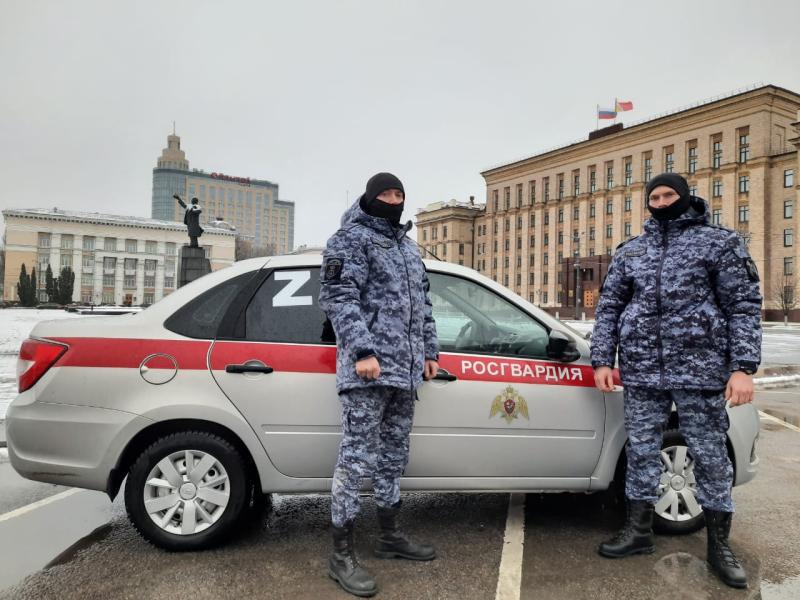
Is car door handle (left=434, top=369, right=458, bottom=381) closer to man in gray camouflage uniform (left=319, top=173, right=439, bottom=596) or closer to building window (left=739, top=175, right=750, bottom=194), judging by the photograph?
man in gray camouflage uniform (left=319, top=173, right=439, bottom=596)

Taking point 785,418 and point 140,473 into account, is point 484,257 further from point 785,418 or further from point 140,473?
point 140,473

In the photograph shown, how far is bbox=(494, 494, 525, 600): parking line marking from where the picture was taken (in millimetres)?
2848

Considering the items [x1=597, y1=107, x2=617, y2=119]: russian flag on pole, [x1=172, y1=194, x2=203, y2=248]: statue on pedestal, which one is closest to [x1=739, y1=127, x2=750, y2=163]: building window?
[x1=597, y1=107, x2=617, y2=119]: russian flag on pole

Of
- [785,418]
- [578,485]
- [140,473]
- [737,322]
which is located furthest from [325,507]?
[785,418]

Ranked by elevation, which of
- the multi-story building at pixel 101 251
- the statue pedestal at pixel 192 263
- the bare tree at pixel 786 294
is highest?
the multi-story building at pixel 101 251

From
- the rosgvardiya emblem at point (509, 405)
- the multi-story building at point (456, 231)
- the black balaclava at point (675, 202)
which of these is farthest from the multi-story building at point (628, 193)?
the rosgvardiya emblem at point (509, 405)

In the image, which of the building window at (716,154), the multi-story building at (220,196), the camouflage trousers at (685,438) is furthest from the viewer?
the multi-story building at (220,196)

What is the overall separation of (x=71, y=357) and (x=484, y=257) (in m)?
86.6

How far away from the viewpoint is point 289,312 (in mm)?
3365

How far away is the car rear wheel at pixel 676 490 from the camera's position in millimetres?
3479

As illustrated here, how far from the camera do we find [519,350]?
11.4 feet

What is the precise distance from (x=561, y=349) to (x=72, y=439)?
2680 mm

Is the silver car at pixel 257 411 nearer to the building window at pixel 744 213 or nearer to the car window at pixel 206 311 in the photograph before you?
the car window at pixel 206 311

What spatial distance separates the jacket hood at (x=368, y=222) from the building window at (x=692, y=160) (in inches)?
2674
